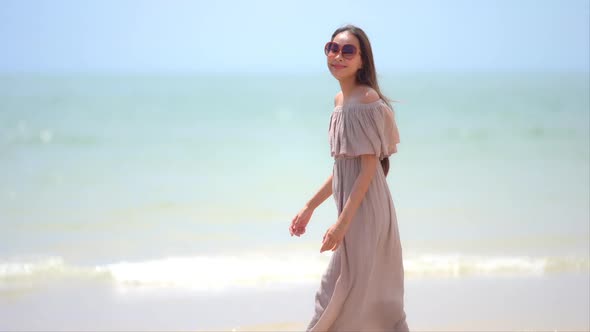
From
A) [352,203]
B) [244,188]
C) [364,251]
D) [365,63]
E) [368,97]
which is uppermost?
[365,63]

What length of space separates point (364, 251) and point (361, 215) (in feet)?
0.45

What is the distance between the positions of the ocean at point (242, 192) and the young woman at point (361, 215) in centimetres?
218

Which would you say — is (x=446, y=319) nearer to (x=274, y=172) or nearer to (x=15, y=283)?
(x=15, y=283)

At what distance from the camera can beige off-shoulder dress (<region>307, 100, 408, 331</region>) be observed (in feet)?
11.8

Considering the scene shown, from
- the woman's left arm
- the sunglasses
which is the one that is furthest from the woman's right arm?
the sunglasses

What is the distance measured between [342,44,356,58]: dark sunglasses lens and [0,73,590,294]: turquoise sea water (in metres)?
2.62

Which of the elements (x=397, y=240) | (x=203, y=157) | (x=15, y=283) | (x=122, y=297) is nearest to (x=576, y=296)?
(x=397, y=240)

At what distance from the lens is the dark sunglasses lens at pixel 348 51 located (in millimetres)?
3617

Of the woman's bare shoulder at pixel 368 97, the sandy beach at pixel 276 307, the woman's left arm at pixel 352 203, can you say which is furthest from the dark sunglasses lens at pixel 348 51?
the sandy beach at pixel 276 307

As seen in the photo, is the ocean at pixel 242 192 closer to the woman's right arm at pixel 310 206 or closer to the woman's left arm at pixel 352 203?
the woman's right arm at pixel 310 206

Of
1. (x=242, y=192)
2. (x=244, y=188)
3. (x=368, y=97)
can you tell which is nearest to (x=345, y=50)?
(x=368, y=97)

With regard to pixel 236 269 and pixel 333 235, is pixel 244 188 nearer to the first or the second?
pixel 236 269

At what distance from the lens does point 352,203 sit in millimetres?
3535

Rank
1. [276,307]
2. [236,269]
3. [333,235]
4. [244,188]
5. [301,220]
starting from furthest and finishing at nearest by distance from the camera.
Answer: [244,188] < [236,269] < [276,307] < [301,220] < [333,235]
